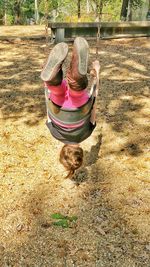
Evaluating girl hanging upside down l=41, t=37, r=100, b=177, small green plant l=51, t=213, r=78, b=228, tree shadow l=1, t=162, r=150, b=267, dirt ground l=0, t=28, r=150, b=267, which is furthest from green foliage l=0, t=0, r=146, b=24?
small green plant l=51, t=213, r=78, b=228

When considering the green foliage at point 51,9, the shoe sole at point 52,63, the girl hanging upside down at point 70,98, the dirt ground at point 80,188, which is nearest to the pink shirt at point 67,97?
the girl hanging upside down at point 70,98

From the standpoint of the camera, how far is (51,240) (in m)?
3.97

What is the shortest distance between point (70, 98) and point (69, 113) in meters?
0.18

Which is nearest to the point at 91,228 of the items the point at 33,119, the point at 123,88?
the point at 33,119

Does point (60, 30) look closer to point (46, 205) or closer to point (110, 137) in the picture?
point (110, 137)

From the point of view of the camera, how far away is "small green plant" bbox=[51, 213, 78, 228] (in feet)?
13.6

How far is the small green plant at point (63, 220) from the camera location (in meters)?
4.16

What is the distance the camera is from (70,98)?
4047mm

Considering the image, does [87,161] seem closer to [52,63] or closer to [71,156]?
[71,156]

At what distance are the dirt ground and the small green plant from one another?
0.03 meters

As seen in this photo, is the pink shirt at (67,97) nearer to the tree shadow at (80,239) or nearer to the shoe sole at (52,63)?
the shoe sole at (52,63)

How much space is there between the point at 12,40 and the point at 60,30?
1.84m

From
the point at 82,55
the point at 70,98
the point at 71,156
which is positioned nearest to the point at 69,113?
the point at 70,98

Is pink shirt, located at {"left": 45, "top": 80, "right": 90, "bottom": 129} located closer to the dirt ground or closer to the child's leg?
the child's leg
